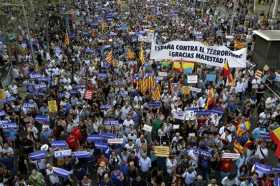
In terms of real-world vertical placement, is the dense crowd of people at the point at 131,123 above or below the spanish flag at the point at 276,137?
below

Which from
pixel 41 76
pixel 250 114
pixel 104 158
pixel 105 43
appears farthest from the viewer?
pixel 105 43

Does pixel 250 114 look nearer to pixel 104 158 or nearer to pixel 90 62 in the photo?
pixel 104 158

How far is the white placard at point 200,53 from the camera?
62.2 ft

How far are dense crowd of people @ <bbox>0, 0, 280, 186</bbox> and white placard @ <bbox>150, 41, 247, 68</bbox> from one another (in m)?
1.00

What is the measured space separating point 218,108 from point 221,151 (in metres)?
3.30

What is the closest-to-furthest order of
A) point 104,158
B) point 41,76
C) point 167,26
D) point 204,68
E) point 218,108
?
1. point 104,158
2. point 218,108
3. point 41,76
4. point 204,68
5. point 167,26

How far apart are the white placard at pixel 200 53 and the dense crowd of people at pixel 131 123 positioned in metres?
1.00

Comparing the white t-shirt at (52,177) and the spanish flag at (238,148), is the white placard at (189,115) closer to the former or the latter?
the spanish flag at (238,148)

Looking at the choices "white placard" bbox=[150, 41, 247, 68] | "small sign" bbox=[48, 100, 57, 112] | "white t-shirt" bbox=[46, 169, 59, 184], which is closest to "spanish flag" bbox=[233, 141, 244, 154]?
"white t-shirt" bbox=[46, 169, 59, 184]

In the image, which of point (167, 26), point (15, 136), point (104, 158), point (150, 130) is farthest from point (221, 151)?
point (167, 26)

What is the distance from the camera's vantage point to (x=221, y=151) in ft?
45.4

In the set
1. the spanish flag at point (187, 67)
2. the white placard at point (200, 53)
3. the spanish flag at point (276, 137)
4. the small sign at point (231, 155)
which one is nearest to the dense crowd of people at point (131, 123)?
the small sign at point (231, 155)

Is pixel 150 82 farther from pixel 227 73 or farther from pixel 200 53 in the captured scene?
pixel 227 73

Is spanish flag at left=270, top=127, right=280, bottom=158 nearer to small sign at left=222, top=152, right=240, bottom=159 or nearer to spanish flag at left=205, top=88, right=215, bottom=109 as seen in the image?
small sign at left=222, top=152, right=240, bottom=159
